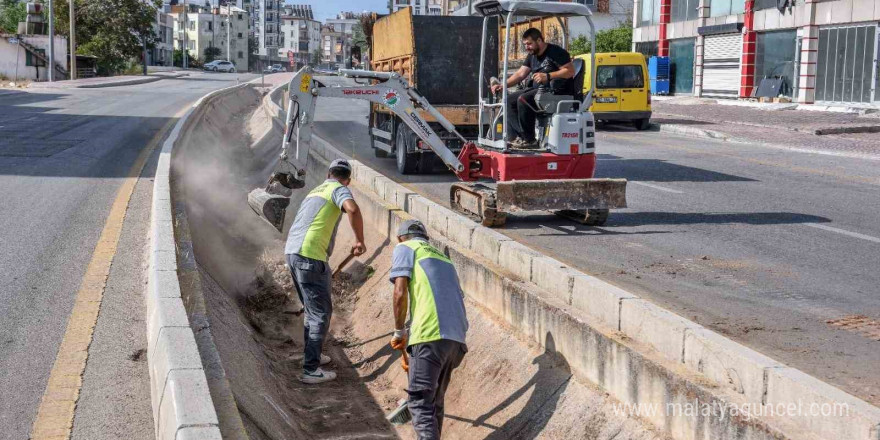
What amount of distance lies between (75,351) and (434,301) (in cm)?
240

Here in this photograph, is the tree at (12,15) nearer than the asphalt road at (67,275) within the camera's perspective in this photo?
No

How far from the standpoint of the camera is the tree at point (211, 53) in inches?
5241

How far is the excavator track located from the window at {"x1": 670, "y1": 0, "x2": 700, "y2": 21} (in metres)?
37.8

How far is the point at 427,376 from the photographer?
21.1 ft

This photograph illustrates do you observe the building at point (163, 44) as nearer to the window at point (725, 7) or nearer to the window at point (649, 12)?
the window at point (649, 12)

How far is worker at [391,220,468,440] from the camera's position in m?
6.37

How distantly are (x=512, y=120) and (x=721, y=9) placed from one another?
36.0 meters

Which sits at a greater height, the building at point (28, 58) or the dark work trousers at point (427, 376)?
the building at point (28, 58)

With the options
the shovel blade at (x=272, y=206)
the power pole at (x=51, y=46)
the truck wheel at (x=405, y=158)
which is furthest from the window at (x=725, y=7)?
the power pole at (x=51, y=46)

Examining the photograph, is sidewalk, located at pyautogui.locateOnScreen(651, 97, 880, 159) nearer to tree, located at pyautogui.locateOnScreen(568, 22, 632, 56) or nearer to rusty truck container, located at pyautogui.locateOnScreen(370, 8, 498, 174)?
rusty truck container, located at pyautogui.locateOnScreen(370, 8, 498, 174)

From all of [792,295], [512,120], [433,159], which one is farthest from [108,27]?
[792,295]

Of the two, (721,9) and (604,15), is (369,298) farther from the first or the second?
Answer: (604,15)

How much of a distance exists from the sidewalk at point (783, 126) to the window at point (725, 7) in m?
7.35

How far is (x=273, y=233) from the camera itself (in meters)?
14.1
